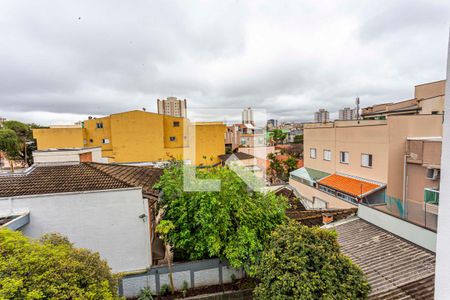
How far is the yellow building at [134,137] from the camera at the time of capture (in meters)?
19.0

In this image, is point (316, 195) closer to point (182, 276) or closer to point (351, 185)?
point (351, 185)

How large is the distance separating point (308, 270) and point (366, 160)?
30.7ft

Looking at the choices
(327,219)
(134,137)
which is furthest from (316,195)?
(134,137)

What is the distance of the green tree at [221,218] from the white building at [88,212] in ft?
2.95

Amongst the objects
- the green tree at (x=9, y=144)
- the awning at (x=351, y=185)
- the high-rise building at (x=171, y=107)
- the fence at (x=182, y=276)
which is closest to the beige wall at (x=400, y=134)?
the awning at (x=351, y=185)

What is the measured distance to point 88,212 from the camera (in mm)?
5902

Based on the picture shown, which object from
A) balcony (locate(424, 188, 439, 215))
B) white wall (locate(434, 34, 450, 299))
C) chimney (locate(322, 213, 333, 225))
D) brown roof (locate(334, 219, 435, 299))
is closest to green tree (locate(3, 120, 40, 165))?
chimney (locate(322, 213, 333, 225))

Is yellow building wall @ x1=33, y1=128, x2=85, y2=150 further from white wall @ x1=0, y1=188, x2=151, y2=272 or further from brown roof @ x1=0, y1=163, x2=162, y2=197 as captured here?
white wall @ x1=0, y1=188, x2=151, y2=272

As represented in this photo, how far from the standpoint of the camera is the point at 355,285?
4.04 metres

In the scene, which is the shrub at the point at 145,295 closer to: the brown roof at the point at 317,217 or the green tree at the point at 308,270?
the green tree at the point at 308,270

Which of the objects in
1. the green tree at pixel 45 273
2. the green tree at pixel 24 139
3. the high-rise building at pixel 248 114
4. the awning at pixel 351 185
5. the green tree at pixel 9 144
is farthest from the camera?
the green tree at pixel 24 139

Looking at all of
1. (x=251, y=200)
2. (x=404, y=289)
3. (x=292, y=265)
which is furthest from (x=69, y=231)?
(x=404, y=289)

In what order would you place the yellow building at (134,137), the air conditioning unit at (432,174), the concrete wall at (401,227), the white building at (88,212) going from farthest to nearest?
the yellow building at (134,137) < the air conditioning unit at (432,174) < the white building at (88,212) < the concrete wall at (401,227)

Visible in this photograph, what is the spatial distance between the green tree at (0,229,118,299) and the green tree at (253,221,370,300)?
10.0 ft
